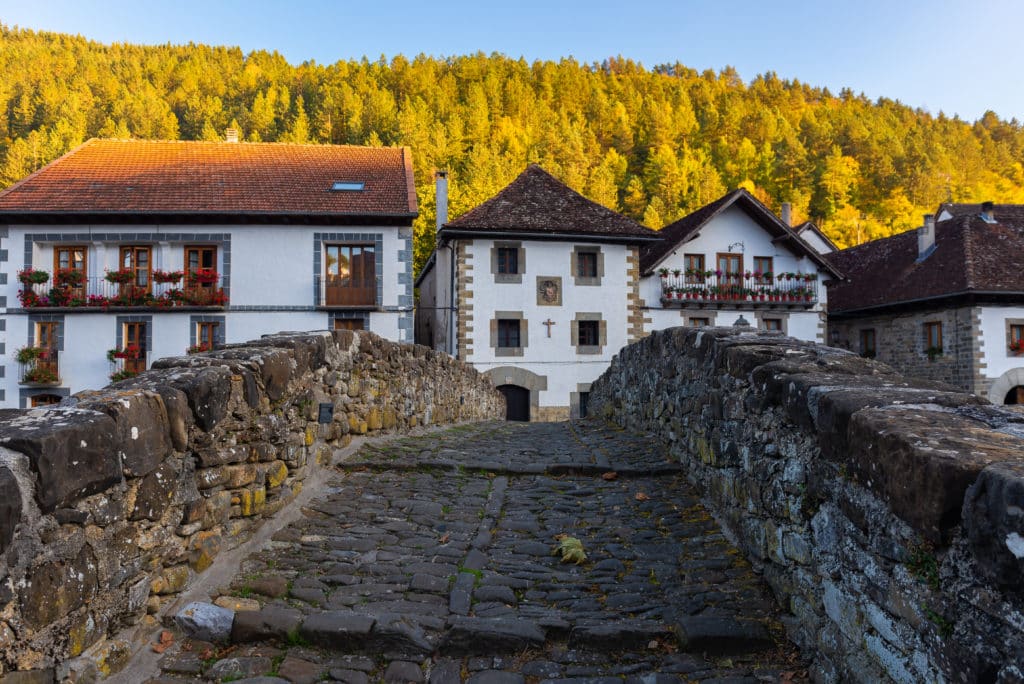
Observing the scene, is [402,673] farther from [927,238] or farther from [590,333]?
[927,238]

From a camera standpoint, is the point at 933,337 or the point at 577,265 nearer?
the point at 577,265

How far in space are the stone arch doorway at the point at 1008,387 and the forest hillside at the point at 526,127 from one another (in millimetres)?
25167

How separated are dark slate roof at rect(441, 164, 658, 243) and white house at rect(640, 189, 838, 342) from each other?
2136mm

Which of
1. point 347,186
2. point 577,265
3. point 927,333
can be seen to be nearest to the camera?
point 347,186

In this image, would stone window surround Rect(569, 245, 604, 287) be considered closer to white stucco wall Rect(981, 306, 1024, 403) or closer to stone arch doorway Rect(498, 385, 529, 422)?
stone arch doorway Rect(498, 385, 529, 422)

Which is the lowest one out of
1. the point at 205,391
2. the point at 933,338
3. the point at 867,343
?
the point at 205,391

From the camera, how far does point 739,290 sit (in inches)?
953

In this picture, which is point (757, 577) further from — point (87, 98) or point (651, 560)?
point (87, 98)

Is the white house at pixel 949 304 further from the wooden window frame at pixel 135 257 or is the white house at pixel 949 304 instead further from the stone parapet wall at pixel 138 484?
the wooden window frame at pixel 135 257

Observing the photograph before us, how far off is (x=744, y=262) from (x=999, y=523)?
2477 cm

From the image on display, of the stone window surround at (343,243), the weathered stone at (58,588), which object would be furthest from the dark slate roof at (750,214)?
the weathered stone at (58,588)

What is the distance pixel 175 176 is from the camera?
22.1 meters

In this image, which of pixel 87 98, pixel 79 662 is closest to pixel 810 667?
pixel 79 662

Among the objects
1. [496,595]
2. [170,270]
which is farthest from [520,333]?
[496,595]
